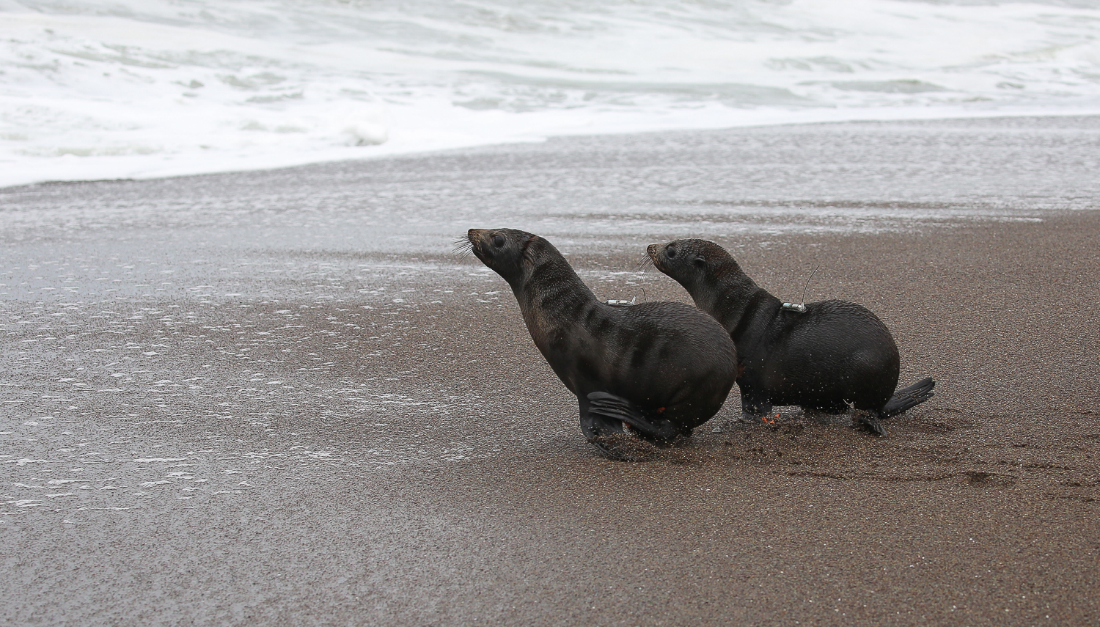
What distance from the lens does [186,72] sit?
16750 mm

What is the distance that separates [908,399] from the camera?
138 inches

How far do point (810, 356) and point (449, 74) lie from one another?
630 inches

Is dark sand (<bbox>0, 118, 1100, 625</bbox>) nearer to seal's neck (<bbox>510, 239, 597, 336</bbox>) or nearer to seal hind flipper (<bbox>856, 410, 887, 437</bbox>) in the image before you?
seal hind flipper (<bbox>856, 410, 887, 437</bbox>)

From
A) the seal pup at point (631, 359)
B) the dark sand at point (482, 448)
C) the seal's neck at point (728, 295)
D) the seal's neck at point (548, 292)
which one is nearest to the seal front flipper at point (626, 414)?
the seal pup at point (631, 359)

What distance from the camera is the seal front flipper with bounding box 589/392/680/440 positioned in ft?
10.5

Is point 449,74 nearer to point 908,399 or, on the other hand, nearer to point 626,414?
point 908,399

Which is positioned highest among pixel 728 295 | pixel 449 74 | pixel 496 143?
pixel 728 295

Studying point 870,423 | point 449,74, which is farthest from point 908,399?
point 449,74

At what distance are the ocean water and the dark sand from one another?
5.12m

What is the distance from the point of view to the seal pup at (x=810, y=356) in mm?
3406

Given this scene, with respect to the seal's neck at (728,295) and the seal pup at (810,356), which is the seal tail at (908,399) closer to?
the seal pup at (810,356)

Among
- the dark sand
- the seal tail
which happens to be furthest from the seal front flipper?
the seal tail

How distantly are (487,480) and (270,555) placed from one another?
70 centimetres

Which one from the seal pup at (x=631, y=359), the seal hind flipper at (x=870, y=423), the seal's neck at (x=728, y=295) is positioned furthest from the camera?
the seal's neck at (x=728, y=295)
